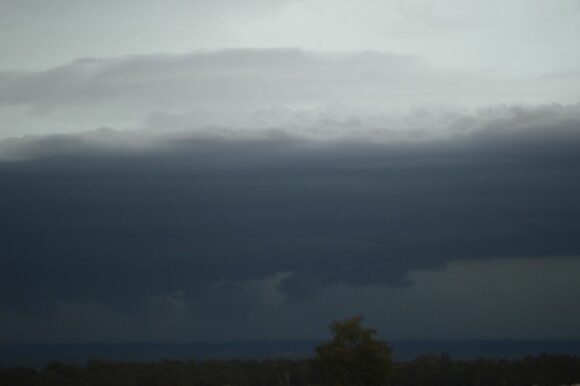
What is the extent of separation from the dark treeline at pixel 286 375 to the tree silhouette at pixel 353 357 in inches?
1500

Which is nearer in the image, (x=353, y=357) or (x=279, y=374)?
(x=353, y=357)

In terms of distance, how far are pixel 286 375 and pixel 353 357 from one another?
167ft

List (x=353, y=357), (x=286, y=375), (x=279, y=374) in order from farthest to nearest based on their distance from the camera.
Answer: (x=279, y=374) → (x=286, y=375) → (x=353, y=357)

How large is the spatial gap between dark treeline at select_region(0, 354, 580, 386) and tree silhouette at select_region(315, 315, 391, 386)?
1500 inches

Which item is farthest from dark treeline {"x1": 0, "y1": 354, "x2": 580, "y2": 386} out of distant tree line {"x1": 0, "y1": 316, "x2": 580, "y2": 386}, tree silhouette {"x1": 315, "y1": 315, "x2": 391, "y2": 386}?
tree silhouette {"x1": 315, "y1": 315, "x2": 391, "y2": 386}

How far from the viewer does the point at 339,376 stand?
8131cm

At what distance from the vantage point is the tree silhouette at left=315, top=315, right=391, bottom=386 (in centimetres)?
8119

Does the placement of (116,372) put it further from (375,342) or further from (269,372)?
(375,342)

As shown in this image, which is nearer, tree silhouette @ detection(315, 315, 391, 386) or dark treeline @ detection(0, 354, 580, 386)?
tree silhouette @ detection(315, 315, 391, 386)

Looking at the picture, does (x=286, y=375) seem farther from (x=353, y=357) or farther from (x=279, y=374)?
(x=353, y=357)

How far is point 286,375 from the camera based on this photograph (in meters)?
130

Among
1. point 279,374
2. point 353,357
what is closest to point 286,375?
point 279,374

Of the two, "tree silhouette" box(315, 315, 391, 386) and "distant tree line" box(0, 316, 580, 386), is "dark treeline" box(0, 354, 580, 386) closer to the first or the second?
"distant tree line" box(0, 316, 580, 386)

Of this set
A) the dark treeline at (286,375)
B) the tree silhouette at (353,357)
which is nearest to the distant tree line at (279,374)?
the dark treeline at (286,375)
